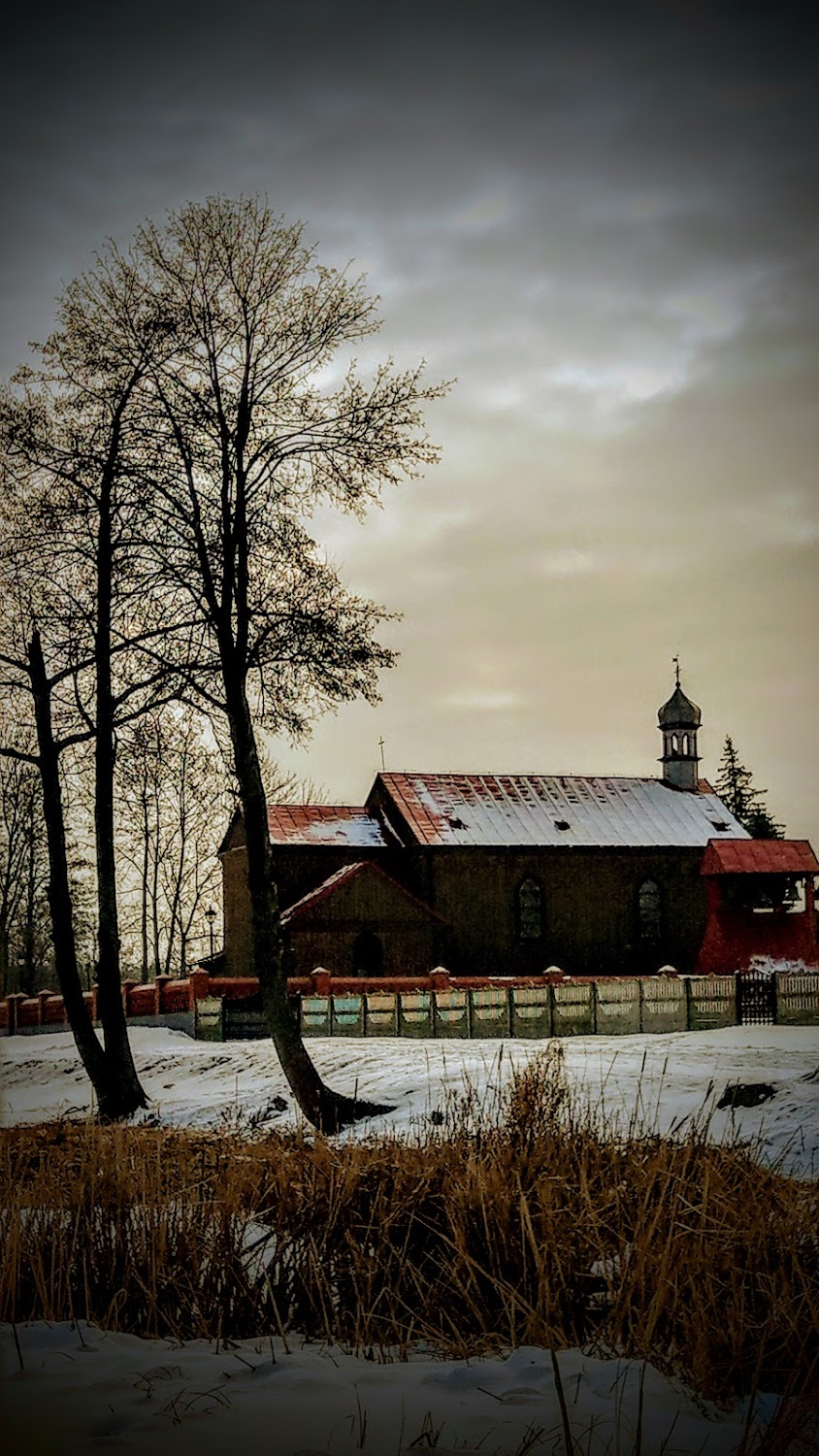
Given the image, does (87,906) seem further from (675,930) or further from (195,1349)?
(675,930)

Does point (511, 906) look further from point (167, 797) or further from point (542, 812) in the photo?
point (167, 797)

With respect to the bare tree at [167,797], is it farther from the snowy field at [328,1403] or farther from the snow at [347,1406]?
the snow at [347,1406]

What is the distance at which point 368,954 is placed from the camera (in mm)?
16234

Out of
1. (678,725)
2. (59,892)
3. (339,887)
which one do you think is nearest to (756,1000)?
(678,725)

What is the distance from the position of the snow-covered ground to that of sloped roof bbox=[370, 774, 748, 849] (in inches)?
376

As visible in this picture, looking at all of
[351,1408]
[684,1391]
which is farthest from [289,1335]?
[684,1391]

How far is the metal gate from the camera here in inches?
316

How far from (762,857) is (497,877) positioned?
354 inches

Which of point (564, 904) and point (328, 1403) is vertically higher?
point (564, 904)

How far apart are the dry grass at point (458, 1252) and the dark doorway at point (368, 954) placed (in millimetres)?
11710

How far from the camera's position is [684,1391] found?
122 inches

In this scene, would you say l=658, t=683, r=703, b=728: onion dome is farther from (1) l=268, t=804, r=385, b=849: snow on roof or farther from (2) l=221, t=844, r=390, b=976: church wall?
(1) l=268, t=804, r=385, b=849: snow on roof

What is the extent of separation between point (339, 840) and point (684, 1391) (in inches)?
582

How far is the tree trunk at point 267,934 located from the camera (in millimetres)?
6328
